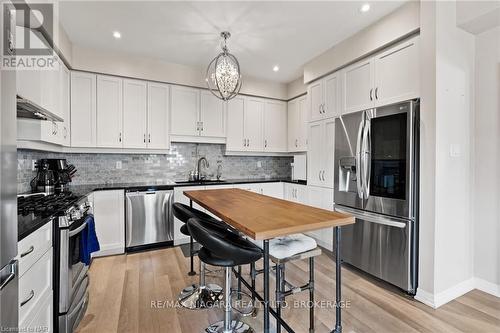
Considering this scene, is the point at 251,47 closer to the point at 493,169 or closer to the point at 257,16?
the point at 257,16

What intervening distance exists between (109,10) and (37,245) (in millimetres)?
2312

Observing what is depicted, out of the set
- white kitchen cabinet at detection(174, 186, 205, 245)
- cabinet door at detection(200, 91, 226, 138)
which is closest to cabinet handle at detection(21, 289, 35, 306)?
white kitchen cabinet at detection(174, 186, 205, 245)

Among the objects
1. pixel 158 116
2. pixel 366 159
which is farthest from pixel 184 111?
pixel 366 159

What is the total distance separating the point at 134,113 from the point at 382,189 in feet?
11.2

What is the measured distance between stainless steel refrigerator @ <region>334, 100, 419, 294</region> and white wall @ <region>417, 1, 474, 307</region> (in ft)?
0.31

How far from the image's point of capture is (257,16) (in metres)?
2.55

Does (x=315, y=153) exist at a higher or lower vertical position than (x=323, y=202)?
higher

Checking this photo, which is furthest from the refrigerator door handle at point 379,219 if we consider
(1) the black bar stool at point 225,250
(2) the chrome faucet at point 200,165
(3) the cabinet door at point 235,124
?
(2) the chrome faucet at point 200,165

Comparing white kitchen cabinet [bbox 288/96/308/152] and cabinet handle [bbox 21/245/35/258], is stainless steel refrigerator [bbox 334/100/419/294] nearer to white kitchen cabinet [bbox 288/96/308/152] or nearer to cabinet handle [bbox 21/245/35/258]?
white kitchen cabinet [bbox 288/96/308/152]

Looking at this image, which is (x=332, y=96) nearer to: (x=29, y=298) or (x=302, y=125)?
(x=302, y=125)

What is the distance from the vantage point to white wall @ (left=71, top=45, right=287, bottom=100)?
3254 mm

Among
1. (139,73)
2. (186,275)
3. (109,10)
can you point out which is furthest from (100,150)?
(186,275)

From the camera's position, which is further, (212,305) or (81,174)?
(81,174)

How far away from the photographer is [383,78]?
259 cm
